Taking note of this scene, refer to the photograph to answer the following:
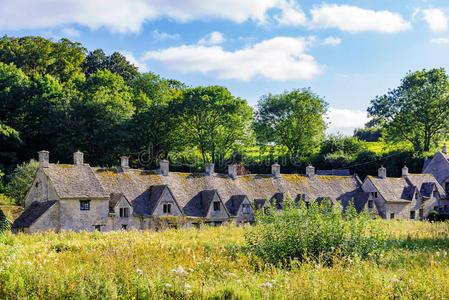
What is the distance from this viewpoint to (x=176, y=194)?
47406 millimetres

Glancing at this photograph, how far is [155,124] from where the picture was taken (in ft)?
228

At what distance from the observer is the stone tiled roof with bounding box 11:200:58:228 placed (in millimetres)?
37969

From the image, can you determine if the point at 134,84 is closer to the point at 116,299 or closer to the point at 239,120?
the point at 239,120

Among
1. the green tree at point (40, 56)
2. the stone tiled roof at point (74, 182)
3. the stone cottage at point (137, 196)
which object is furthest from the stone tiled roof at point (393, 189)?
the green tree at point (40, 56)

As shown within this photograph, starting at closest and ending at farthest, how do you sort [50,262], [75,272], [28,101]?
1. [75,272]
2. [50,262]
3. [28,101]

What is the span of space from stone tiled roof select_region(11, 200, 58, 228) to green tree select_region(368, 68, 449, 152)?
5455 cm

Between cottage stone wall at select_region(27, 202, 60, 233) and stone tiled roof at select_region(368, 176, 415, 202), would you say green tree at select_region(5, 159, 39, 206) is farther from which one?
stone tiled roof at select_region(368, 176, 415, 202)

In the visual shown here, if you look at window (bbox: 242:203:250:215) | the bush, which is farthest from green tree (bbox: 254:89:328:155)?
the bush

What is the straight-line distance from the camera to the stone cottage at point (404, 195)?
186ft

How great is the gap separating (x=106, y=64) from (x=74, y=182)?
58536 mm

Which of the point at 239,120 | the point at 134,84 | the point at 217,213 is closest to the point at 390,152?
the point at 239,120

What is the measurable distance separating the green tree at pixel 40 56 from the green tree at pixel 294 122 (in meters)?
36.3

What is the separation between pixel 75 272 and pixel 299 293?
5.85m

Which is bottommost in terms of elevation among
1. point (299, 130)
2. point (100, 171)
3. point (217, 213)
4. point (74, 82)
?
point (217, 213)
